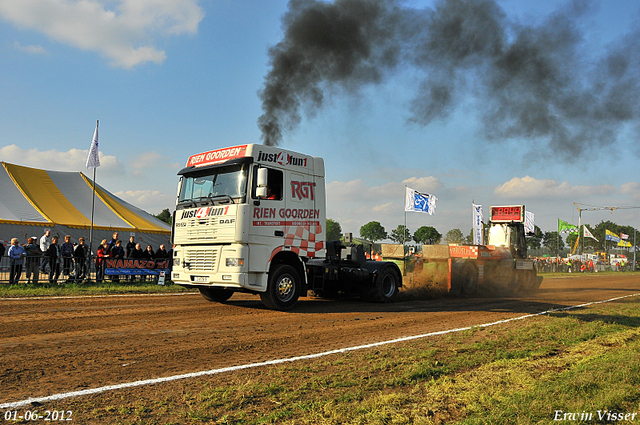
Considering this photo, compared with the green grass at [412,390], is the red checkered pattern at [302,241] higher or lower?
higher

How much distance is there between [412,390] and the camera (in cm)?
461

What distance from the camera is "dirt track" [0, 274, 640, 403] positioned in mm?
5010

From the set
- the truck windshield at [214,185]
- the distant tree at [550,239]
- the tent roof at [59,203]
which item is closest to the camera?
the truck windshield at [214,185]

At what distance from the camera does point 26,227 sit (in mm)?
21109

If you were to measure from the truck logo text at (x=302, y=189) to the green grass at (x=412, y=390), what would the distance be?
4.58 metres

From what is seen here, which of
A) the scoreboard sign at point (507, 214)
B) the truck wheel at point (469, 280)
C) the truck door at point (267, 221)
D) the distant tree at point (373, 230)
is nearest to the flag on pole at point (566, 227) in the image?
the scoreboard sign at point (507, 214)

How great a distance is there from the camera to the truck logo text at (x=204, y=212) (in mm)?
9491

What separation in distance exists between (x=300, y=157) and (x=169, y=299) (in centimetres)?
524

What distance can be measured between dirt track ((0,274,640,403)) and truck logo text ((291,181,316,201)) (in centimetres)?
262

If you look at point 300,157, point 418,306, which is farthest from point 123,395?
point 418,306

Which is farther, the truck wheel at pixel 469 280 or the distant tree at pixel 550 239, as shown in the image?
the distant tree at pixel 550 239

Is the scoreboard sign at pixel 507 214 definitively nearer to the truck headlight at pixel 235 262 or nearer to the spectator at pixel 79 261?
the truck headlight at pixel 235 262

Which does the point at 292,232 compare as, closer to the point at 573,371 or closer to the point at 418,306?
the point at 418,306

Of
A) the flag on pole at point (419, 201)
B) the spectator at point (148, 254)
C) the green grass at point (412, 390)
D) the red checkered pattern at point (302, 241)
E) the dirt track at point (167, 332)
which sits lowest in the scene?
the dirt track at point (167, 332)
